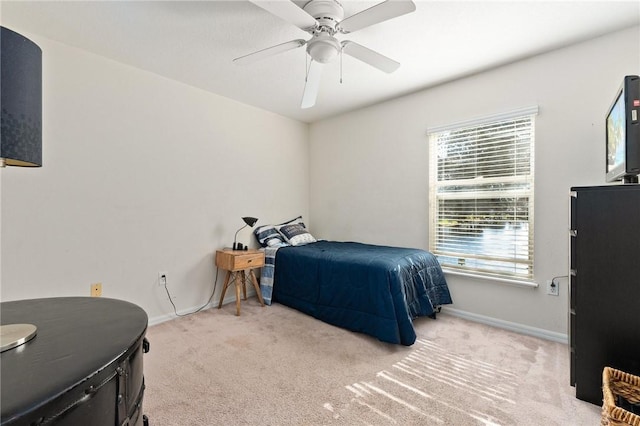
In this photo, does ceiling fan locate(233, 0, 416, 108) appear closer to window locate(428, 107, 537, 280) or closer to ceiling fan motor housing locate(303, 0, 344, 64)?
ceiling fan motor housing locate(303, 0, 344, 64)

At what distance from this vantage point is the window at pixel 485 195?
2691 mm

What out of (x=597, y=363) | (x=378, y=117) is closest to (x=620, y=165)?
(x=597, y=363)

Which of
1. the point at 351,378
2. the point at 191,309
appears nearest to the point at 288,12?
the point at 351,378

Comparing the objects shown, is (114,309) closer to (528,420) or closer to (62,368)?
(62,368)

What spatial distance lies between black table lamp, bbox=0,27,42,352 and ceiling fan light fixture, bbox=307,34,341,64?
1533mm

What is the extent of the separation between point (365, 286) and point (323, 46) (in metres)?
1.87

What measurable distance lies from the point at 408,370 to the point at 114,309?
1831 millimetres

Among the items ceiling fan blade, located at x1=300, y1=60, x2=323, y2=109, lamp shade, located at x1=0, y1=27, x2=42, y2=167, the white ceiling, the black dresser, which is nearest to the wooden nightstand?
ceiling fan blade, located at x1=300, y1=60, x2=323, y2=109

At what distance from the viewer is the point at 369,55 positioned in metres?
2.08

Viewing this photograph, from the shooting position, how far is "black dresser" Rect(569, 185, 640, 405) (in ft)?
5.20

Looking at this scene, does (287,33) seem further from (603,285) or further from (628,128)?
(603,285)

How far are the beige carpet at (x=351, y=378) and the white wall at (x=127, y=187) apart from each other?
2.44ft

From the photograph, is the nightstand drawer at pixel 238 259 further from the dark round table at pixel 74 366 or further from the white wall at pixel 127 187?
the dark round table at pixel 74 366

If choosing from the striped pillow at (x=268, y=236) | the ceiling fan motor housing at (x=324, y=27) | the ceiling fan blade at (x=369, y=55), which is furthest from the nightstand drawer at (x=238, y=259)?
the ceiling fan blade at (x=369, y=55)
